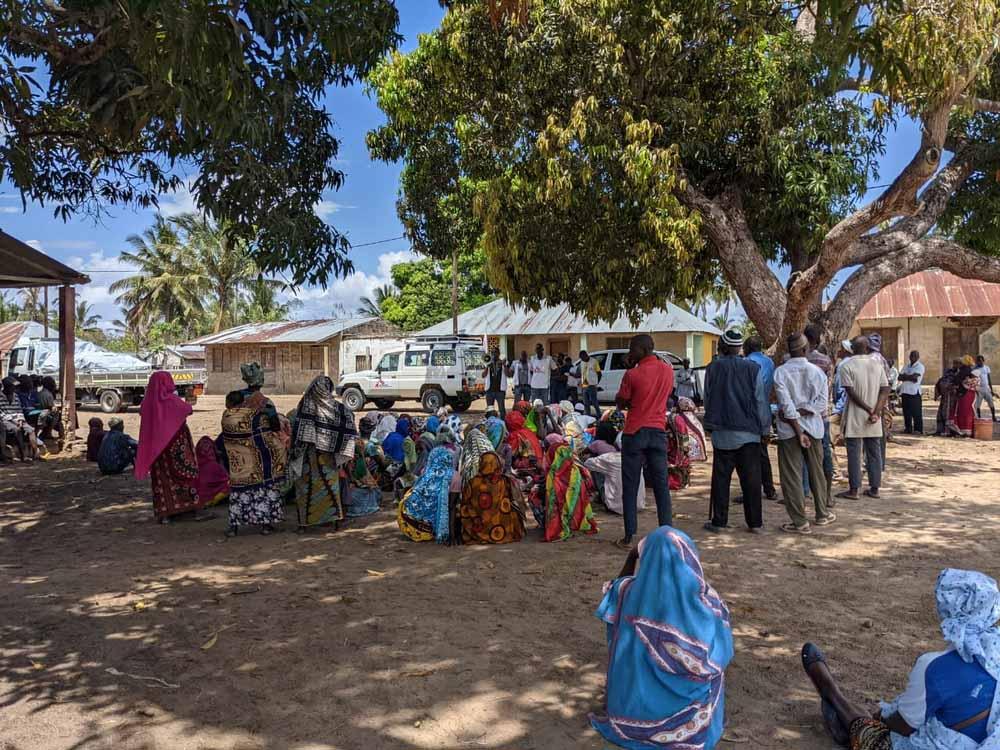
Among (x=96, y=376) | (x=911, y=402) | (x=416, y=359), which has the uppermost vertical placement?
(x=416, y=359)

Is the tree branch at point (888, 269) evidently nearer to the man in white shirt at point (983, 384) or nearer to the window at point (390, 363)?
the man in white shirt at point (983, 384)

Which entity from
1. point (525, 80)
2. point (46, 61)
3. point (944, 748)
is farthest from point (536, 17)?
point (944, 748)

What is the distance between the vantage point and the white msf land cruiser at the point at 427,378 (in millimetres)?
20531

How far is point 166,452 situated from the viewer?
7.40 metres

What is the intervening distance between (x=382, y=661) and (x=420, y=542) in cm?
260

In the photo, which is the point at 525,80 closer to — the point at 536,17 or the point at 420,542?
the point at 536,17

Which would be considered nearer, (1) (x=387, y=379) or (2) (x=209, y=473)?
(2) (x=209, y=473)

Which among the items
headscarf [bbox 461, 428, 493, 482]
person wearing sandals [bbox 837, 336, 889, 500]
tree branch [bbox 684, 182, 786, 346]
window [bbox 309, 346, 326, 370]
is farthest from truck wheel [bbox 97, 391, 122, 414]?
person wearing sandals [bbox 837, 336, 889, 500]

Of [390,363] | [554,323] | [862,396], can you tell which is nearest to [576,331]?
[554,323]

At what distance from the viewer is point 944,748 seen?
2.40 metres

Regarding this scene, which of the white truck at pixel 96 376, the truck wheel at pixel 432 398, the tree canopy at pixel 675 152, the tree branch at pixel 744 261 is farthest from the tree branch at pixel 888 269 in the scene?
the white truck at pixel 96 376

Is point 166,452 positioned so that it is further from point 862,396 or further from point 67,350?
point 862,396

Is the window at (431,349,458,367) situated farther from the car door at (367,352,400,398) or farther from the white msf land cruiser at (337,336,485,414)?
the car door at (367,352,400,398)

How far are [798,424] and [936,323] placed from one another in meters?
25.3
